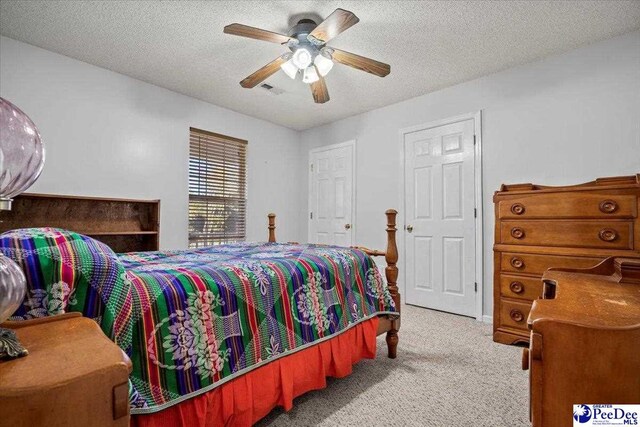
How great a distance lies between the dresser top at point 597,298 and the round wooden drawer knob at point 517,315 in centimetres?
100

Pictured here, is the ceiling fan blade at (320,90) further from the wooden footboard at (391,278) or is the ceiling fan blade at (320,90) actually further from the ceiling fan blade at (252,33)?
the wooden footboard at (391,278)

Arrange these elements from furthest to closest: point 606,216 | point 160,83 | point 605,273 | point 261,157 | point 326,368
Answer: point 261,157 → point 160,83 → point 606,216 → point 326,368 → point 605,273

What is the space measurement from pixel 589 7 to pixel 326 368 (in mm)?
3011

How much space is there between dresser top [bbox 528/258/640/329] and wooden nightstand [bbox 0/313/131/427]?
1.02 m

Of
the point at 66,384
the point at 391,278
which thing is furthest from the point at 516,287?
the point at 66,384

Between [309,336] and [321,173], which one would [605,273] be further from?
[321,173]

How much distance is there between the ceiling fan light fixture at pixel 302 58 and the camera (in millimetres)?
2297

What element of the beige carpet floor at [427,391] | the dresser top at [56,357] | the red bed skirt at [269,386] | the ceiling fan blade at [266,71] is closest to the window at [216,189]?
the ceiling fan blade at [266,71]

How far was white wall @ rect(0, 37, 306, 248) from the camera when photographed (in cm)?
271

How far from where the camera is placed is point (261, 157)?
4594mm

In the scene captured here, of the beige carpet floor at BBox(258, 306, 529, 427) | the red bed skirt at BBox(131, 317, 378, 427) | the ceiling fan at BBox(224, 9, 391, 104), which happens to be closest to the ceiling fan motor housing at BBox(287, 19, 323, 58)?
the ceiling fan at BBox(224, 9, 391, 104)

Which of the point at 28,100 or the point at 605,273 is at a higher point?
the point at 28,100

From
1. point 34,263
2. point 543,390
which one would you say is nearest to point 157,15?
point 34,263

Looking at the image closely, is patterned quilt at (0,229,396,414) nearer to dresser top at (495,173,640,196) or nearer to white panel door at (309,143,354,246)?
dresser top at (495,173,640,196)
